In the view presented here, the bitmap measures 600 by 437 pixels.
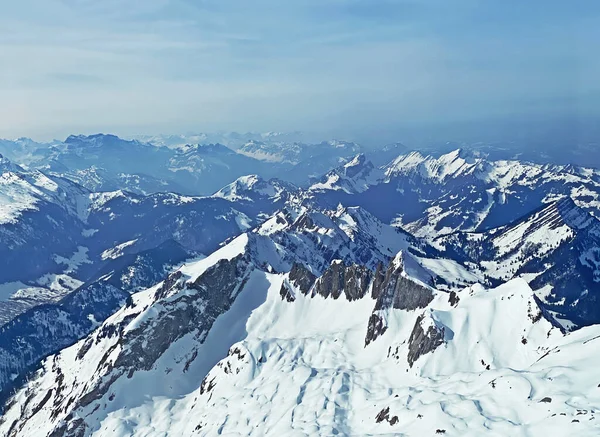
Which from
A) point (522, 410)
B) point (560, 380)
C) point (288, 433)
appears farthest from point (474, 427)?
point (288, 433)

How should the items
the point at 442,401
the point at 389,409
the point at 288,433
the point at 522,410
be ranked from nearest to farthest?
the point at 522,410 < the point at 442,401 < the point at 389,409 < the point at 288,433

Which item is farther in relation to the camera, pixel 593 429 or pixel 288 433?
pixel 288 433

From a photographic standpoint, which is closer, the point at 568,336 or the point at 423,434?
the point at 423,434

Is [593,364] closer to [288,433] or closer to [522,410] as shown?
[522,410]

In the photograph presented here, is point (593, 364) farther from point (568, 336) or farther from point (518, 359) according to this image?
point (518, 359)

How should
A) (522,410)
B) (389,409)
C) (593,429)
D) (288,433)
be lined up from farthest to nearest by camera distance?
(288,433)
(389,409)
(522,410)
(593,429)

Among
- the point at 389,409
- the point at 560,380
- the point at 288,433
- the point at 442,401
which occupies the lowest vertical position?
the point at 288,433

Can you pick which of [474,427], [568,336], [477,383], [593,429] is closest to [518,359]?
[568,336]

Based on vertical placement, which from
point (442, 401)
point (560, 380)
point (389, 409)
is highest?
point (560, 380)

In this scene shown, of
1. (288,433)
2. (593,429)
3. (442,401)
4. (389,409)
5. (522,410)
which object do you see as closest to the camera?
(593,429)

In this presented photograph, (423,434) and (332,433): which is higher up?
(423,434)
